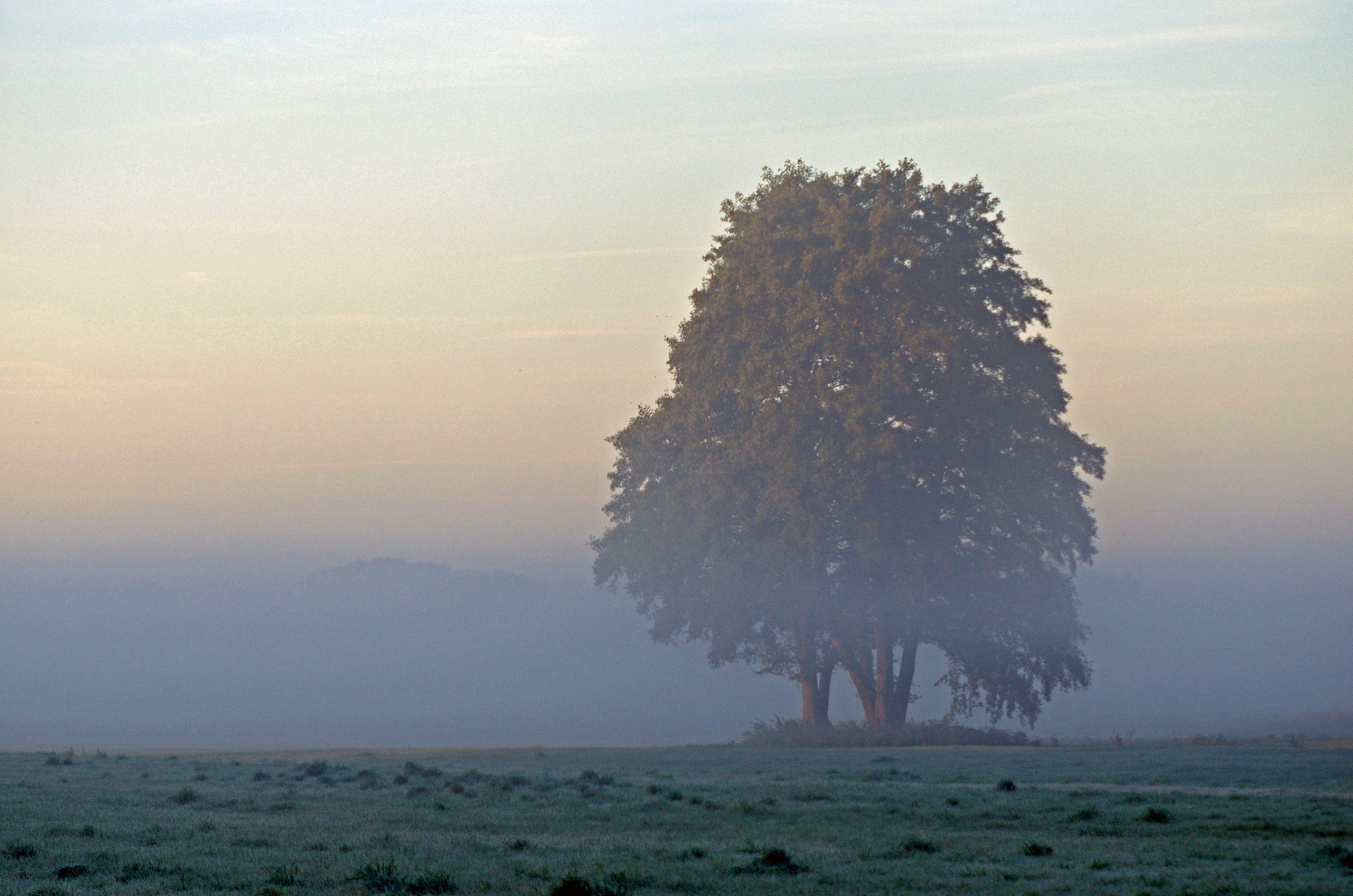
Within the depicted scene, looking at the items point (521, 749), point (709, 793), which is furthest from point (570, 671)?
point (709, 793)

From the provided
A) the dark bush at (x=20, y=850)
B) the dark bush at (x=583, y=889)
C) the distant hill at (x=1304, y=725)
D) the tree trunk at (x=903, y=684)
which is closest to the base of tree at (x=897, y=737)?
the tree trunk at (x=903, y=684)

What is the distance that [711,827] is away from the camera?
16.2m

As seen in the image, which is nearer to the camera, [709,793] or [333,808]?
[333,808]

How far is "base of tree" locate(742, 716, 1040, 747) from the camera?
1320 inches

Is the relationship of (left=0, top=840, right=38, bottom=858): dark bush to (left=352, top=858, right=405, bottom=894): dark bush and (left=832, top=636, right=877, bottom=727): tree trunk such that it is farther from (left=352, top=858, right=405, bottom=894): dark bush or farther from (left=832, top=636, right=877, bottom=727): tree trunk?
(left=832, top=636, right=877, bottom=727): tree trunk

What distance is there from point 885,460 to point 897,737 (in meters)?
7.61

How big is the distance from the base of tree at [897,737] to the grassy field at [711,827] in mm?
6557

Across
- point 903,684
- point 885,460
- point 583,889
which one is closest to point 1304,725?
point 903,684

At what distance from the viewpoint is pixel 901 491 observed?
3509 cm

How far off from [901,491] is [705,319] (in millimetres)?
8319

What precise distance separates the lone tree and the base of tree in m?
1.02

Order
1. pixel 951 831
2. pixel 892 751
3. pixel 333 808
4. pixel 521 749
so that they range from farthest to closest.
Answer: pixel 521 749 < pixel 892 751 < pixel 333 808 < pixel 951 831

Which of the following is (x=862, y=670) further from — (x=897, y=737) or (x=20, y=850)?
(x=20, y=850)

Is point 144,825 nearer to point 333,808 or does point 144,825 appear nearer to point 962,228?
point 333,808
